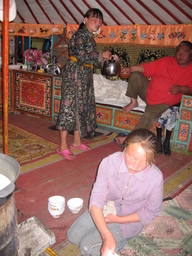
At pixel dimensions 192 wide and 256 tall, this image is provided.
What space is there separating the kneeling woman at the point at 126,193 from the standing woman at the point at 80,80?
42.7 inches

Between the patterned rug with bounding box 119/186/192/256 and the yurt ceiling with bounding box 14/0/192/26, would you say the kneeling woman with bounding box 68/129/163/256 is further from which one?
the yurt ceiling with bounding box 14/0/192/26

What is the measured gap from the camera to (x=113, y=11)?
10.5 ft

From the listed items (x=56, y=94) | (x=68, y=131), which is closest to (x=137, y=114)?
(x=68, y=131)

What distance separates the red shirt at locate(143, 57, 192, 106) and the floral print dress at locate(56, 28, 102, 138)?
0.78 metres

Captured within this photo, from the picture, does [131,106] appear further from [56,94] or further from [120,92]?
[56,94]

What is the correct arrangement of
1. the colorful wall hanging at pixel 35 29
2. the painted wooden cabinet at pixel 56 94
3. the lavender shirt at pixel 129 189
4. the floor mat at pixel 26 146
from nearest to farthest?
1. the lavender shirt at pixel 129 189
2. the floor mat at pixel 26 146
3. the painted wooden cabinet at pixel 56 94
4. the colorful wall hanging at pixel 35 29

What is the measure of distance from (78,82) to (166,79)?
3.33ft

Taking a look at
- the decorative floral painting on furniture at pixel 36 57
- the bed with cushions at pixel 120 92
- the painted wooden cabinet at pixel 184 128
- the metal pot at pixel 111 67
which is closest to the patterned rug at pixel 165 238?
the painted wooden cabinet at pixel 184 128

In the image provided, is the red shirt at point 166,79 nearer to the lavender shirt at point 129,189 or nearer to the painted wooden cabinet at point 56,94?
the painted wooden cabinet at point 56,94

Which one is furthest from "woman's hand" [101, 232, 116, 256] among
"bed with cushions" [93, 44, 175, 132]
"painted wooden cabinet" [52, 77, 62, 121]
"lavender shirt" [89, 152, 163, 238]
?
"painted wooden cabinet" [52, 77, 62, 121]

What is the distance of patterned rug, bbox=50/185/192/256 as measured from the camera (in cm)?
123

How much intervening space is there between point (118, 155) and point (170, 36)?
94.4 inches

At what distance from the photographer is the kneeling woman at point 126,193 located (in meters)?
0.95

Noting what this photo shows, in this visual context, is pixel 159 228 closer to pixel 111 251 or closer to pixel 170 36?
pixel 111 251
